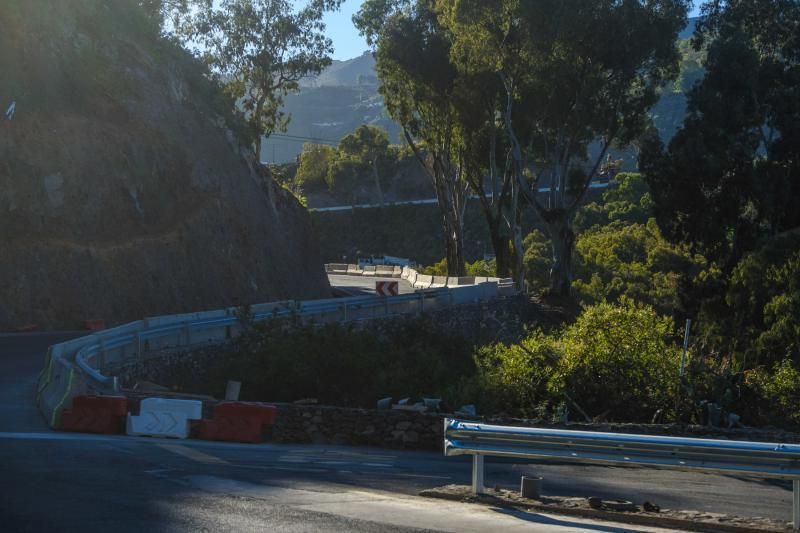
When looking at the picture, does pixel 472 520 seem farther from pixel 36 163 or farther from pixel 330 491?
pixel 36 163

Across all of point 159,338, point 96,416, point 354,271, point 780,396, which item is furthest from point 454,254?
point 96,416

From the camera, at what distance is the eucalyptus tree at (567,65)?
4438cm

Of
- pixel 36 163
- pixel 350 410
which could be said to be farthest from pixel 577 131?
pixel 350 410

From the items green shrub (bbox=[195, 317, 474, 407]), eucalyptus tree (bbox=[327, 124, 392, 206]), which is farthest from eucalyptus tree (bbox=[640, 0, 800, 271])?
eucalyptus tree (bbox=[327, 124, 392, 206])

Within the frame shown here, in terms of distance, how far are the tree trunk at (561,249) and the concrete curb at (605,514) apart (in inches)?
1548

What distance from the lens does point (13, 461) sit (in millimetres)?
11828

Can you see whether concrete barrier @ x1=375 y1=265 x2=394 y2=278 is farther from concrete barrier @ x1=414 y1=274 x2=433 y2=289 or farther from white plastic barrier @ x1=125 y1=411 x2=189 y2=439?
white plastic barrier @ x1=125 y1=411 x2=189 y2=439

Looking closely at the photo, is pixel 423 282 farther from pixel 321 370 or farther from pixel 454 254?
pixel 321 370

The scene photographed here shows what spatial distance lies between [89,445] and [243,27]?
5228cm

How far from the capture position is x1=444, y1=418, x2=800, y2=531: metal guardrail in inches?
341

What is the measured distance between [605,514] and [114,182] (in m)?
30.3

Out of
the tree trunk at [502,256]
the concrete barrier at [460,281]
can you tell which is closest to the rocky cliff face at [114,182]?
the concrete barrier at [460,281]

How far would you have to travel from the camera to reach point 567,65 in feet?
149

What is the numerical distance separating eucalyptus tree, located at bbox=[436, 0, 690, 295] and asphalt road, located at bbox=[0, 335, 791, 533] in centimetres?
3207
